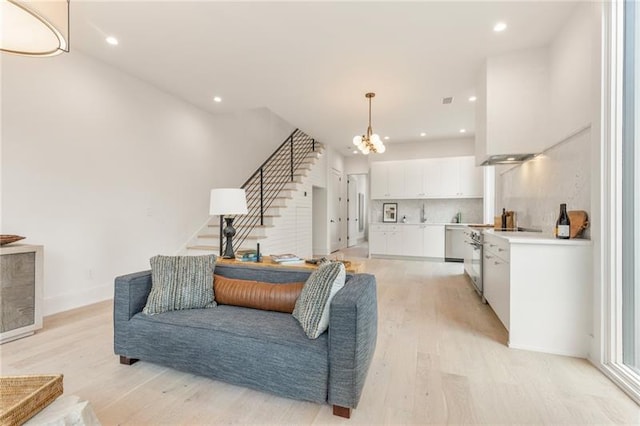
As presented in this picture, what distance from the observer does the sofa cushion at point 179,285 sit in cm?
215

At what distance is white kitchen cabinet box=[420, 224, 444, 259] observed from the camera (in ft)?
21.7

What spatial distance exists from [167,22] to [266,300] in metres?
2.79

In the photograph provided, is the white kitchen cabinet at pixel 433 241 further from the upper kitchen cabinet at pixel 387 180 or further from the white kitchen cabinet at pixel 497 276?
the white kitchen cabinet at pixel 497 276

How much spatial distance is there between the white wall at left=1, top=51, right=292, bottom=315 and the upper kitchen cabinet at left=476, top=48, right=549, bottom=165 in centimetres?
452

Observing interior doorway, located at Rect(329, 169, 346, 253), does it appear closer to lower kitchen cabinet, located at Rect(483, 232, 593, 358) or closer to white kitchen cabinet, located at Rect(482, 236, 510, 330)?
white kitchen cabinet, located at Rect(482, 236, 510, 330)

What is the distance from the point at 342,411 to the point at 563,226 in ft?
7.67

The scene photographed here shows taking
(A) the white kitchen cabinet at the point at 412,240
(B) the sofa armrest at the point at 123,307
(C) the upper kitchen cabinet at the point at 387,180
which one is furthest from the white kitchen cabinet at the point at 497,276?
(C) the upper kitchen cabinet at the point at 387,180

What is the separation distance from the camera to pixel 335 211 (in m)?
8.54

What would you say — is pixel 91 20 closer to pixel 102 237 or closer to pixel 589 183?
pixel 102 237

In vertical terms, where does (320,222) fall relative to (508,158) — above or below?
below

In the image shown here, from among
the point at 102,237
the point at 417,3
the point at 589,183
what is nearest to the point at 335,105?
the point at 417,3

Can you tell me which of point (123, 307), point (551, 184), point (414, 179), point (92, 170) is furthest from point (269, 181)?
point (551, 184)

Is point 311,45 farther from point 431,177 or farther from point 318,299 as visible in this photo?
point 431,177

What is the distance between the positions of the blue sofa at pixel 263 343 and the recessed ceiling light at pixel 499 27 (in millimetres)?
2789
